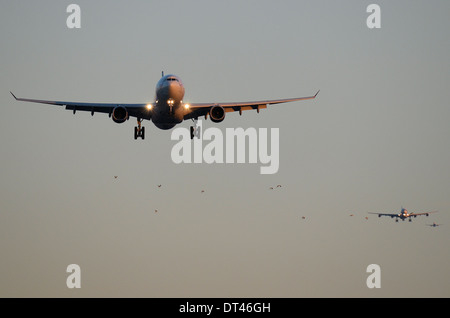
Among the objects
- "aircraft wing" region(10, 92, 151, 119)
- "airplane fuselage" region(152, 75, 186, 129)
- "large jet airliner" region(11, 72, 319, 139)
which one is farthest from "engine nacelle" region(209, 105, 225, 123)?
"aircraft wing" region(10, 92, 151, 119)

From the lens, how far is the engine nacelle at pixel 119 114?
77.3m

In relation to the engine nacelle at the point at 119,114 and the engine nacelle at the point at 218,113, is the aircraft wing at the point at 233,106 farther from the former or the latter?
the engine nacelle at the point at 119,114

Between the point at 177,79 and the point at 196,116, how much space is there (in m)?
6.60

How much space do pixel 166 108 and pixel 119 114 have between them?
4986mm

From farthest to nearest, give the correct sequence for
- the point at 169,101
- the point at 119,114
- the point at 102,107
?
the point at 102,107 → the point at 119,114 → the point at 169,101

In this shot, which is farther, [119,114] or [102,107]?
Answer: [102,107]

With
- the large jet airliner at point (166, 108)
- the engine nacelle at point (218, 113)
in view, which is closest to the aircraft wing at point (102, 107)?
the large jet airliner at point (166, 108)

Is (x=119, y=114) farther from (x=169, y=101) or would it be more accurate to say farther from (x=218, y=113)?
(x=218, y=113)

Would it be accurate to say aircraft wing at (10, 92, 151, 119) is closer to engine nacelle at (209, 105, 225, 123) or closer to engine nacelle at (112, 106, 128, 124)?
engine nacelle at (112, 106, 128, 124)

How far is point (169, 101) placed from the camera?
74375 millimetres

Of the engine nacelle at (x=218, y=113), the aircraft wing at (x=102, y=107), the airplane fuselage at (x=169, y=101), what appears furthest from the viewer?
the aircraft wing at (x=102, y=107)

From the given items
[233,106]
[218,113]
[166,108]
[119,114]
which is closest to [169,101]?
[166,108]
